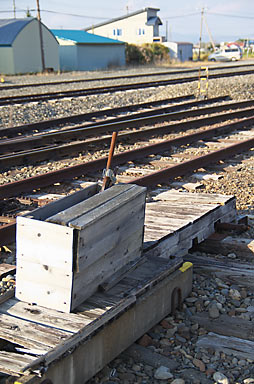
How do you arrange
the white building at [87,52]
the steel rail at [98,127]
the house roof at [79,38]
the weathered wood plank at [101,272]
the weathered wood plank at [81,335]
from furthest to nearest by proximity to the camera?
1. the house roof at [79,38]
2. the white building at [87,52]
3. the steel rail at [98,127]
4. the weathered wood plank at [101,272]
5. the weathered wood plank at [81,335]

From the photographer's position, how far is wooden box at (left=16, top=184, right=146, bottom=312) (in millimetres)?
3434

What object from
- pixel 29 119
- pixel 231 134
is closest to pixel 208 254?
pixel 231 134

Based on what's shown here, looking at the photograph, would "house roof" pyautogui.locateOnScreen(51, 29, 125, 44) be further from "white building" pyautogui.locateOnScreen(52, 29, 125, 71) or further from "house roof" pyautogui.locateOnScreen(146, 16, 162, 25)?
"house roof" pyautogui.locateOnScreen(146, 16, 162, 25)

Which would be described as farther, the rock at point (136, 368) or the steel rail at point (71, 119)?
the steel rail at point (71, 119)

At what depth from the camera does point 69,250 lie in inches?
134

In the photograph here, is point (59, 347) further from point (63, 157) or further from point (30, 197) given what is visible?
point (63, 157)

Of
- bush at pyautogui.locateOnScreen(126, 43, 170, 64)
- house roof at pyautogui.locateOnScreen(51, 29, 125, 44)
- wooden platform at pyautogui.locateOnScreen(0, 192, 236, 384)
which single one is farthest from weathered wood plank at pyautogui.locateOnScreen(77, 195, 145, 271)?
bush at pyautogui.locateOnScreen(126, 43, 170, 64)

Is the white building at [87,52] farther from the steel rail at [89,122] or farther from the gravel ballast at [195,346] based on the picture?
the gravel ballast at [195,346]

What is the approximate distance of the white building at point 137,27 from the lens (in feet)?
249

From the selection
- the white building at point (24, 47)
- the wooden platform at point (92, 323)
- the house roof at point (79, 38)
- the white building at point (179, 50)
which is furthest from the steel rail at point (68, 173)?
the white building at point (179, 50)

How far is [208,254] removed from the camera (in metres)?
5.47

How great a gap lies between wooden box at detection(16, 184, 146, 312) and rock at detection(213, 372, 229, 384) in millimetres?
1001

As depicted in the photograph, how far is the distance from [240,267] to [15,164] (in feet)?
16.7

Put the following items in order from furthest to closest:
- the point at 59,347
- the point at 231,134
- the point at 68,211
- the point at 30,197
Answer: the point at 231,134 → the point at 30,197 → the point at 68,211 → the point at 59,347
